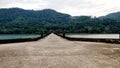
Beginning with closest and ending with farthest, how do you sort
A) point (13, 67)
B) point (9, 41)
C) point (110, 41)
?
1. point (13, 67)
2. point (110, 41)
3. point (9, 41)

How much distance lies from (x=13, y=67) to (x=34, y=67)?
79 centimetres

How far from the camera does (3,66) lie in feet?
24.7

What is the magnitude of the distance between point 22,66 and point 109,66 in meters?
3.38

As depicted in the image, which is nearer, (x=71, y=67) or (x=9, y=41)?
(x=71, y=67)

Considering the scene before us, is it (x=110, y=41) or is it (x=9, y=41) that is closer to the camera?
(x=110, y=41)

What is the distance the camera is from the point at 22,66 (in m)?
7.54

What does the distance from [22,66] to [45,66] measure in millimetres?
893

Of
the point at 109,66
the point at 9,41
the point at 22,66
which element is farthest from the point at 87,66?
the point at 9,41

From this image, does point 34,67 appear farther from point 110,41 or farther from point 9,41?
point 9,41

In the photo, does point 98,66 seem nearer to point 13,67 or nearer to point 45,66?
point 45,66

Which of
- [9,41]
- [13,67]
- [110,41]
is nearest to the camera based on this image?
[13,67]

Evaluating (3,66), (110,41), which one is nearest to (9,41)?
(110,41)

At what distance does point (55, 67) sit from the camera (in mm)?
7328

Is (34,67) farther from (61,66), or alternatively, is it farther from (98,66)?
(98,66)
